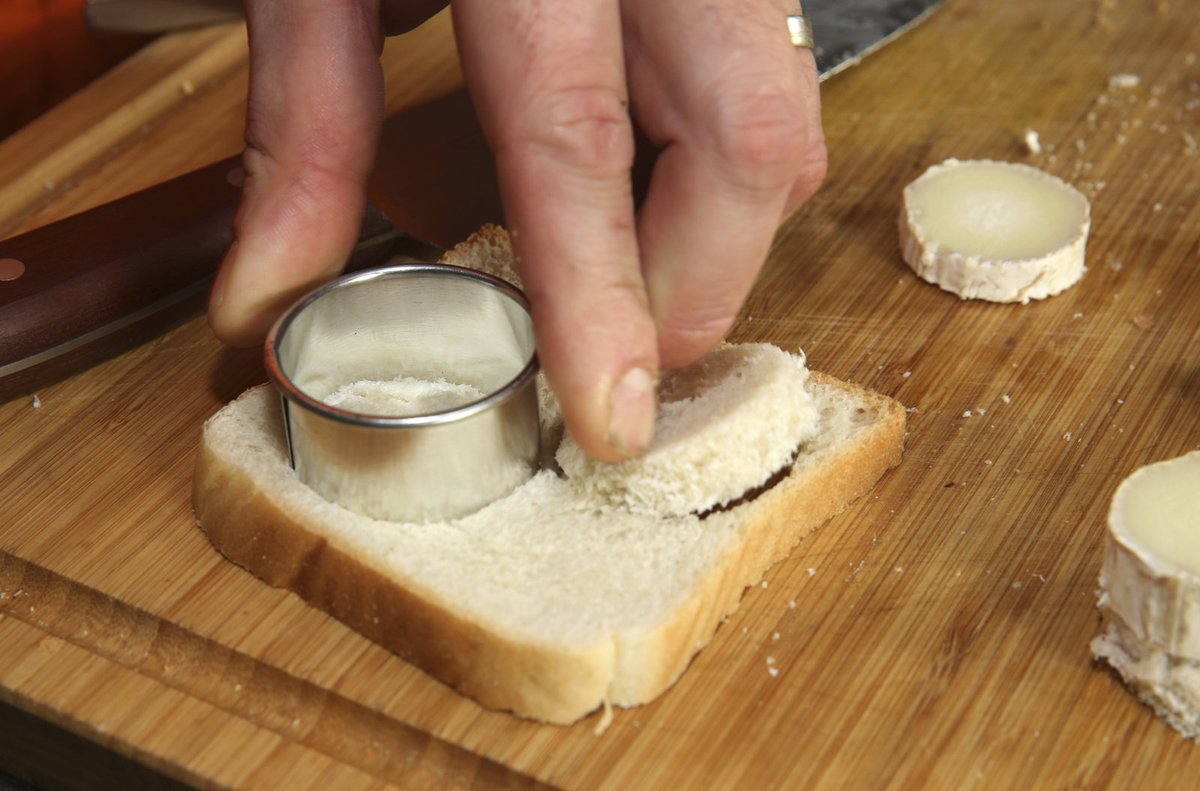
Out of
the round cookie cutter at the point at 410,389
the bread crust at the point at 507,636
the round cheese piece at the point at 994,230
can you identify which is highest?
the round cookie cutter at the point at 410,389

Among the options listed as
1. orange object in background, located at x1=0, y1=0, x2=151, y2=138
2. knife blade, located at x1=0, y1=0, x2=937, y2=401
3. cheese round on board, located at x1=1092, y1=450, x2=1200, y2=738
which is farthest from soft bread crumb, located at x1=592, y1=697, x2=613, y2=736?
orange object in background, located at x1=0, y1=0, x2=151, y2=138

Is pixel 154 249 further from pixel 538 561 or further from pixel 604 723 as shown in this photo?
pixel 604 723

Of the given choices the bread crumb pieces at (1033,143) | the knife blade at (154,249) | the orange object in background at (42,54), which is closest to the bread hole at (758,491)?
the knife blade at (154,249)

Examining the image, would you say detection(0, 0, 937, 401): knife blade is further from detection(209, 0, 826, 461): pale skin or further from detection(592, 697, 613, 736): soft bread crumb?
detection(592, 697, 613, 736): soft bread crumb

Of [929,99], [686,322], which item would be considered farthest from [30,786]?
[929,99]

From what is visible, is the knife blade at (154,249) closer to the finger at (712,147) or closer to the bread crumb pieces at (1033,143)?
the finger at (712,147)

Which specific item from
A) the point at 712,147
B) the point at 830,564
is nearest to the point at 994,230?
the point at 830,564
